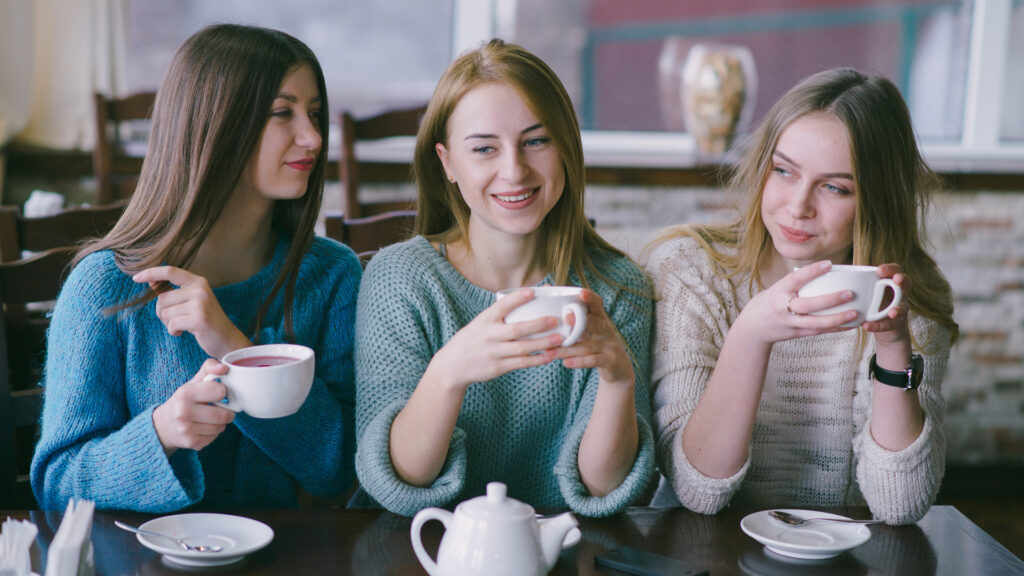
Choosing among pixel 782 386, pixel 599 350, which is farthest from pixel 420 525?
pixel 782 386

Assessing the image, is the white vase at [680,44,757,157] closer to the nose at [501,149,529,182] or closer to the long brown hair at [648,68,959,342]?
the long brown hair at [648,68,959,342]

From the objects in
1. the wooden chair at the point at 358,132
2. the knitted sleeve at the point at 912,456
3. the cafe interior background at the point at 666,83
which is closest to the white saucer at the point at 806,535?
the knitted sleeve at the point at 912,456

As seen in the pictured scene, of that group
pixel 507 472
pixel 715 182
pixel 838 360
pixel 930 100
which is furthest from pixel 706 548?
pixel 930 100

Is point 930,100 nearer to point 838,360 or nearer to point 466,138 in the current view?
point 838,360

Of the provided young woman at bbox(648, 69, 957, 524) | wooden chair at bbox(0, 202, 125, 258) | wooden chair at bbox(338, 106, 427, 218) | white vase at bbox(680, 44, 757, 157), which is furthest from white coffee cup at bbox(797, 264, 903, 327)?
white vase at bbox(680, 44, 757, 157)

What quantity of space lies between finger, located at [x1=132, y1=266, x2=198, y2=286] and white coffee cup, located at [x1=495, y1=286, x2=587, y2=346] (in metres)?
0.51

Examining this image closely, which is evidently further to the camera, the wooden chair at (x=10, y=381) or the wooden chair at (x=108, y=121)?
the wooden chair at (x=108, y=121)

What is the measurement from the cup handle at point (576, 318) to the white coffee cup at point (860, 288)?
0.31 metres

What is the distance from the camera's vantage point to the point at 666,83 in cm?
363

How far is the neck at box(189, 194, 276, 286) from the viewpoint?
1.45 metres

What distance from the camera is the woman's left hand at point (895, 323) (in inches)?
44.9

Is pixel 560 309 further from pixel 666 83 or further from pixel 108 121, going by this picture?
pixel 666 83

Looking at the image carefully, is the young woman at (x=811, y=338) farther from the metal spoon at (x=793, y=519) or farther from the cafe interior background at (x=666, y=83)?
the cafe interior background at (x=666, y=83)

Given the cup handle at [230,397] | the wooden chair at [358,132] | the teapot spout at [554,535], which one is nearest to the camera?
the teapot spout at [554,535]
